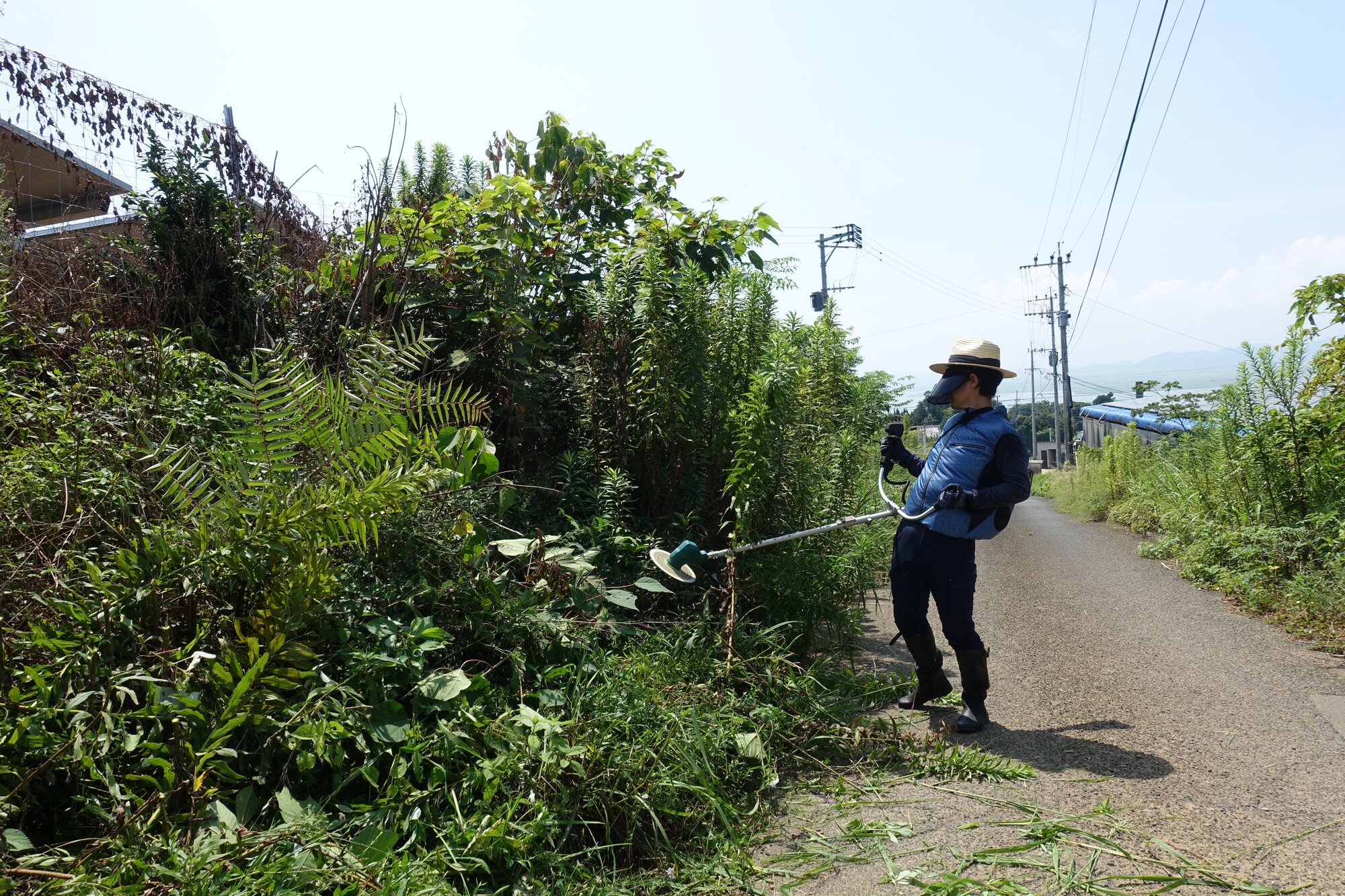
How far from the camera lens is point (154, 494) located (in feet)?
12.1

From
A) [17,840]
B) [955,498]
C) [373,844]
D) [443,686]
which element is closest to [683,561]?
[955,498]

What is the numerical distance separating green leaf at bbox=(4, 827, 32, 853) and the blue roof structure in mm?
11952

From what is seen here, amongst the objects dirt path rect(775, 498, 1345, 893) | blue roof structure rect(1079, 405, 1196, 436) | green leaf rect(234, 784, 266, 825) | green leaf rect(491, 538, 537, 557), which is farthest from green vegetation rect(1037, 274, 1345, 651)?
green leaf rect(234, 784, 266, 825)

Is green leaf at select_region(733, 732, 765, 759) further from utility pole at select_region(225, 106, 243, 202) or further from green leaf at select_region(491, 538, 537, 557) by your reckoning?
utility pole at select_region(225, 106, 243, 202)

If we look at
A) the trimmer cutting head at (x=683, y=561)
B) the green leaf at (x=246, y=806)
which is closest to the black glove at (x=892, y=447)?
the trimmer cutting head at (x=683, y=561)

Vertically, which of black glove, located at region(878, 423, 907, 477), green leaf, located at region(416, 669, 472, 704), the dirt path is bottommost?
the dirt path

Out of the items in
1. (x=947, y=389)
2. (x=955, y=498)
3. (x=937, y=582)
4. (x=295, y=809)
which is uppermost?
(x=947, y=389)

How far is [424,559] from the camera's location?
3.88 m

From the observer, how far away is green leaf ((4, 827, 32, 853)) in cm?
242

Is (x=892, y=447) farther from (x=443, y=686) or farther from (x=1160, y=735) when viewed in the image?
(x=443, y=686)

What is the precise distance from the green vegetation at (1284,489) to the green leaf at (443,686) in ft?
20.1

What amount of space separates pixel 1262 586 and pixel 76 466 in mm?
8733

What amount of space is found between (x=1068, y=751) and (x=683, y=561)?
2115 millimetres

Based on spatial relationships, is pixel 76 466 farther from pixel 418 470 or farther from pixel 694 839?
pixel 694 839
